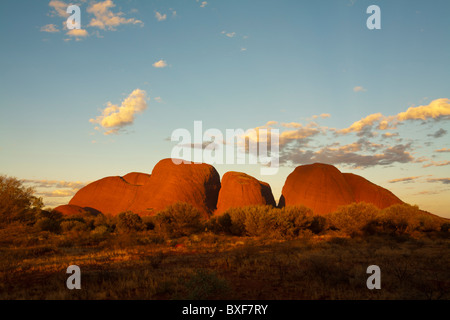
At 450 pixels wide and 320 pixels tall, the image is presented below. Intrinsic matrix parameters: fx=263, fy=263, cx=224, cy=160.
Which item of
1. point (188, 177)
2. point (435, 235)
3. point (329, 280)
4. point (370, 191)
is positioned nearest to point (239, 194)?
point (188, 177)

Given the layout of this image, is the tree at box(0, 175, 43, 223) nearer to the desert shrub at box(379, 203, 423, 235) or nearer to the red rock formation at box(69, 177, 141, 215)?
the desert shrub at box(379, 203, 423, 235)

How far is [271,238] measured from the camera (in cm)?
2227

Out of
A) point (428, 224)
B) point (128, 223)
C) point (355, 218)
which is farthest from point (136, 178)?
point (428, 224)

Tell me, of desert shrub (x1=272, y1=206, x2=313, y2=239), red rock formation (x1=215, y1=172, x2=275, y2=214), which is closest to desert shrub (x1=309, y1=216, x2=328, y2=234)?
desert shrub (x1=272, y1=206, x2=313, y2=239)

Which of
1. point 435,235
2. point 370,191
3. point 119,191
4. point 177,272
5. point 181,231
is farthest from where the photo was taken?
point 119,191

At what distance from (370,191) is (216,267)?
143 ft

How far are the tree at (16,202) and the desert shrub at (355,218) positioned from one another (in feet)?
77.0

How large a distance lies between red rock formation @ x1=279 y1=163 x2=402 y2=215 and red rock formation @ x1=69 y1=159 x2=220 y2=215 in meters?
15.0

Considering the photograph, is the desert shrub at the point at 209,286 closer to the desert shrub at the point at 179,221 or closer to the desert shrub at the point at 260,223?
the desert shrub at the point at 260,223

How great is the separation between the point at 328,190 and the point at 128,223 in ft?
107

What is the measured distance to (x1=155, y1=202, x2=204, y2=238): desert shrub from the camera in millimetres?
27109
